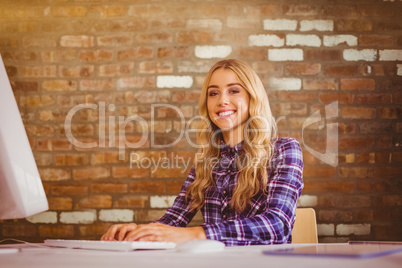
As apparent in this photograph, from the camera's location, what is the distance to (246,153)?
4.74ft

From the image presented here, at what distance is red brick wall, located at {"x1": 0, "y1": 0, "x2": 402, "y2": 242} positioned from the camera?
75.5 inches

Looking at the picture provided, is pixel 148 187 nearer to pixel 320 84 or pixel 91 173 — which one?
pixel 91 173

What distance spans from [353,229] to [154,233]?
4.61ft

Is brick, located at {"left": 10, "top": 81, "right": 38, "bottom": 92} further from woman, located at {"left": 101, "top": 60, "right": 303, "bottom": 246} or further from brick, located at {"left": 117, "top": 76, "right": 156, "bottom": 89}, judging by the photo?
woman, located at {"left": 101, "top": 60, "right": 303, "bottom": 246}

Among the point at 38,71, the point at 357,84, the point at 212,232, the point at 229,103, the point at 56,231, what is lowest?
the point at 56,231

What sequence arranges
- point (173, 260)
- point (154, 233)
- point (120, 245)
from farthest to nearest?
1. point (154, 233)
2. point (120, 245)
3. point (173, 260)

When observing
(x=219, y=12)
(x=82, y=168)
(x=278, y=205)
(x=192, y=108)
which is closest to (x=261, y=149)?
(x=278, y=205)

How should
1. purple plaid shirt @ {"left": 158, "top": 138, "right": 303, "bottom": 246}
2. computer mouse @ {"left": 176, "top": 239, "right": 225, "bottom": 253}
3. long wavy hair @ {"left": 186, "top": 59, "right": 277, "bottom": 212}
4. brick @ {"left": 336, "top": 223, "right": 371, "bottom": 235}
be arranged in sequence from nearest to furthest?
computer mouse @ {"left": 176, "top": 239, "right": 225, "bottom": 253} → purple plaid shirt @ {"left": 158, "top": 138, "right": 303, "bottom": 246} → long wavy hair @ {"left": 186, "top": 59, "right": 277, "bottom": 212} → brick @ {"left": 336, "top": 223, "right": 371, "bottom": 235}

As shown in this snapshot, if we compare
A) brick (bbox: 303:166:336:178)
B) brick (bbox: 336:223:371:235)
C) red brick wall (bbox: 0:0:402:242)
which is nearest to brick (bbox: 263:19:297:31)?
red brick wall (bbox: 0:0:402:242)

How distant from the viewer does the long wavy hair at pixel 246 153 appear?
134cm

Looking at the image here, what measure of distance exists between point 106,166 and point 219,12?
3.60 feet

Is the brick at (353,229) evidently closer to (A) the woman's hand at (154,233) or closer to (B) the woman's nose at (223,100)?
(B) the woman's nose at (223,100)

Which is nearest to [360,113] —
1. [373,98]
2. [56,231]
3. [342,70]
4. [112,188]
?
[373,98]

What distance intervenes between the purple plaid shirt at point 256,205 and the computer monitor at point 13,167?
0.53 m
